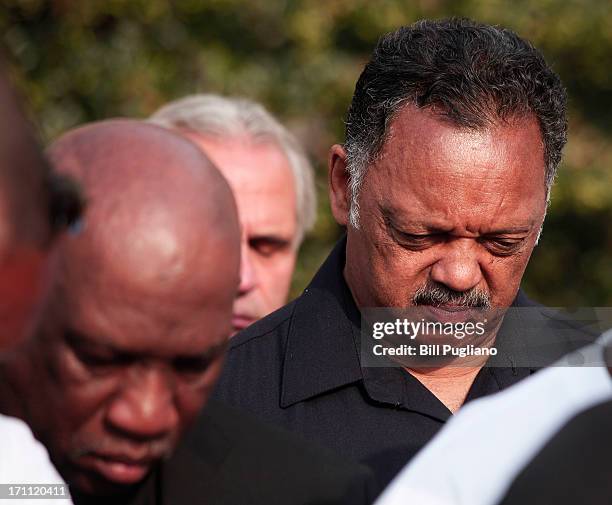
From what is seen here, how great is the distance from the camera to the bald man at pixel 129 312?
1987mm

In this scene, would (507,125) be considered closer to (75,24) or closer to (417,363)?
(417,363)

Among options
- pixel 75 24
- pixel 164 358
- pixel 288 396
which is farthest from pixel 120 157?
pixel 75 24

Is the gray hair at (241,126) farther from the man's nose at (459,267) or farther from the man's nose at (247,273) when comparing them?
the man's nose at (459,267)

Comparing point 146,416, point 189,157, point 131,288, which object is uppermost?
point 189,157

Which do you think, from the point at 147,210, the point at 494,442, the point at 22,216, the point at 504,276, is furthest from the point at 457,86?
the point at 22,216

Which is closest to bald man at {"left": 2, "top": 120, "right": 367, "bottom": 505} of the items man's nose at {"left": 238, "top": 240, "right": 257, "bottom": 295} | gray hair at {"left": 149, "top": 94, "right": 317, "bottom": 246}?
man's nose at {"left": 238, "top": 240, "right": 257, "bottom": 295}

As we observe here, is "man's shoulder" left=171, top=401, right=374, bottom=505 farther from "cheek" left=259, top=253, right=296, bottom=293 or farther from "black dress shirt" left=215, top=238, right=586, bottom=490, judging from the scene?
"cheek" left=259, top=253, right=296, bottom=293

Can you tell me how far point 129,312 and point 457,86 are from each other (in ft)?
4.71

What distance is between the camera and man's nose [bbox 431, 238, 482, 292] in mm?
3008

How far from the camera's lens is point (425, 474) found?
185 centimetres

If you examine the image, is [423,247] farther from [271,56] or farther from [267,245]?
[271,56]

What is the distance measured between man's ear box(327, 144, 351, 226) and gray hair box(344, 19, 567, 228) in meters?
0.05

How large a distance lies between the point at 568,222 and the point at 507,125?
707cm

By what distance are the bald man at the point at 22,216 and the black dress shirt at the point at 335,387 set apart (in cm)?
156
